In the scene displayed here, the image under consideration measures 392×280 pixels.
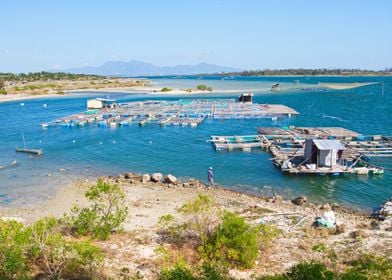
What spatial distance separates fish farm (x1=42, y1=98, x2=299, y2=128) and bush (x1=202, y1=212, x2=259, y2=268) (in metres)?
42.7

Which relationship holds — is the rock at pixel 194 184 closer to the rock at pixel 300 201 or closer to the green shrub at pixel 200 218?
the rock at pixel 300 201

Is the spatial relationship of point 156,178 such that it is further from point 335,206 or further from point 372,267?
point 372,267

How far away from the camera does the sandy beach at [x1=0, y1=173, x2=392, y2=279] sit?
594 inches

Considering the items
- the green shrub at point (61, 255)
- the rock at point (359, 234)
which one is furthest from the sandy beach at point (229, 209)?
the green shrub at point (61, 255)

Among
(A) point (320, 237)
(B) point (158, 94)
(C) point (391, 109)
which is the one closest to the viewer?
(A) point (320, 237)

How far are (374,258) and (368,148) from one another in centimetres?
2705

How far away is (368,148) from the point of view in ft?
129

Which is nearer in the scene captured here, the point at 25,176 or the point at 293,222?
the point at 293,222

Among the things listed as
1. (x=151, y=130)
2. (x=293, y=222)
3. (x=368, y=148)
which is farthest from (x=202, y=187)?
(x=151, y=130)

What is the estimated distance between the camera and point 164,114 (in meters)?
66.8

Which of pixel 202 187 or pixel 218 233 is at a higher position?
pixel 218 233

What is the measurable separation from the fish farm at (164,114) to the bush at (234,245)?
140ft

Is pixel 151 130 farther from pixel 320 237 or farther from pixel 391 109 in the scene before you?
pixel 391 109

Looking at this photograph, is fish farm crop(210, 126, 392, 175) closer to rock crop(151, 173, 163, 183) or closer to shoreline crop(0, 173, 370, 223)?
shoreline crop(0, 173, 370, 223)
